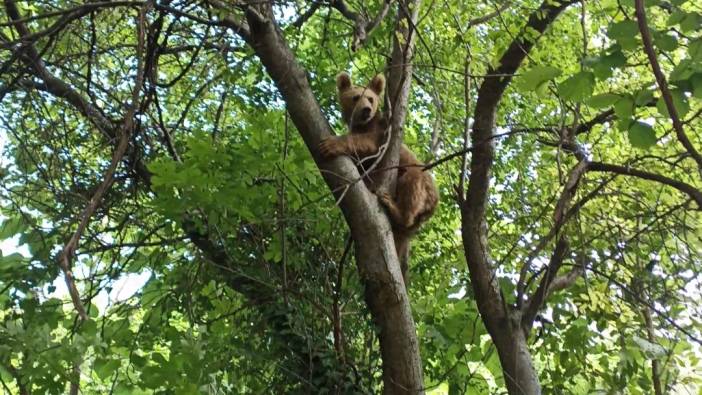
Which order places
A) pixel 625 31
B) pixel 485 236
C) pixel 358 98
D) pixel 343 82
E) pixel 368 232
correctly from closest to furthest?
pixel 625 31, pixel 368 232, pixel 485 236, pixel 358 98, pixel 343 82

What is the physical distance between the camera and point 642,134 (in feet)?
7.50

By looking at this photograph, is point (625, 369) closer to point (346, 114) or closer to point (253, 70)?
point (346, 114)

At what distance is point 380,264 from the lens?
12.7 ft

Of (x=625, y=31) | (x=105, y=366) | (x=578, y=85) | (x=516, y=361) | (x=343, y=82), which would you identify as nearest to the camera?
(x=625, y=31)

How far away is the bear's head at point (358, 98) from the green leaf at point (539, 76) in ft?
10.4

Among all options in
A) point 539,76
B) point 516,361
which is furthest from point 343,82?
point 539,76

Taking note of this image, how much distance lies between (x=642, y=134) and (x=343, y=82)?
12.7ft

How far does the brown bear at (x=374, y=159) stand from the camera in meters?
4.32

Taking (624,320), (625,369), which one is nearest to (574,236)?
(624,320)

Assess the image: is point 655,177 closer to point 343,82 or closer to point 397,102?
point 397,102

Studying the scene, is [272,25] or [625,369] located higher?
[272,25]

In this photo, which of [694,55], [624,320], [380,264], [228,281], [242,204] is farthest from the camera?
[228,281]

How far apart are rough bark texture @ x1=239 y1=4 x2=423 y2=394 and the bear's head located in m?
1.42

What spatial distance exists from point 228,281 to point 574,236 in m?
2.31
